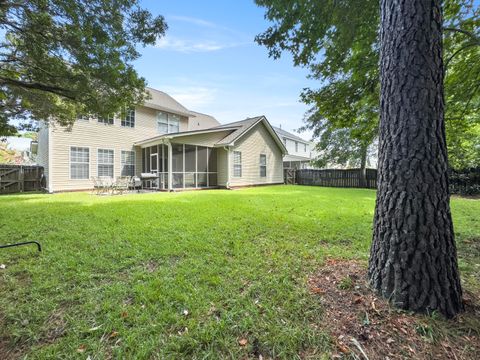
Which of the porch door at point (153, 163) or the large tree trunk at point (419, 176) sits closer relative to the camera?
the large tree trunk at point (419, 176)

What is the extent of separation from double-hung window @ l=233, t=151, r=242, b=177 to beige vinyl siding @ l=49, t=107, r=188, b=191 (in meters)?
5.86

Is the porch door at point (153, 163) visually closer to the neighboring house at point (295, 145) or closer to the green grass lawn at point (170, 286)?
the green grass lawn at point (170, 286)

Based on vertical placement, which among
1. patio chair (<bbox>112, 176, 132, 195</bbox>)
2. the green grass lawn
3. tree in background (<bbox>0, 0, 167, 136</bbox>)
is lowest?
the green grass lawn

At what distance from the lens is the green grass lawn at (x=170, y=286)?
1.64 m

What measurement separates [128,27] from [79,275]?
6.65 m

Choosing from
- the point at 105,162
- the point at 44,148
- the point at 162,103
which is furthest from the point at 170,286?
the point at 162,103

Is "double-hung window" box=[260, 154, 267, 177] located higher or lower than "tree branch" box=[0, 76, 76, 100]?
lower

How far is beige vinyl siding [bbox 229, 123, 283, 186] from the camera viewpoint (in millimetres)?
15680

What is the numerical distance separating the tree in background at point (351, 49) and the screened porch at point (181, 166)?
365 inches

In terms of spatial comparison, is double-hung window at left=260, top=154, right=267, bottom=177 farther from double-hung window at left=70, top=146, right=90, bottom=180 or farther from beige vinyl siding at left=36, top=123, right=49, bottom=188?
beige vinyl siding at left=36, top=123, right=49, bottom=188

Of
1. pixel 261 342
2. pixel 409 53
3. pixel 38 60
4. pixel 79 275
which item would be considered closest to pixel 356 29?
pixel 409 53

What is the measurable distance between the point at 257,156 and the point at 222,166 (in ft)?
10.7

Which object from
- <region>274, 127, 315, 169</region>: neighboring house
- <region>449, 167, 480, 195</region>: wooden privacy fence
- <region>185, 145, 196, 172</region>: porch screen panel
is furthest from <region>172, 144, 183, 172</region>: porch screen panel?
<region>274, 127, 315, 169</region>: neighboring house

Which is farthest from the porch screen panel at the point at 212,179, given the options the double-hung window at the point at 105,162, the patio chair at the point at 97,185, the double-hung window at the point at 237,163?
the patio chair at the point at 97,185
